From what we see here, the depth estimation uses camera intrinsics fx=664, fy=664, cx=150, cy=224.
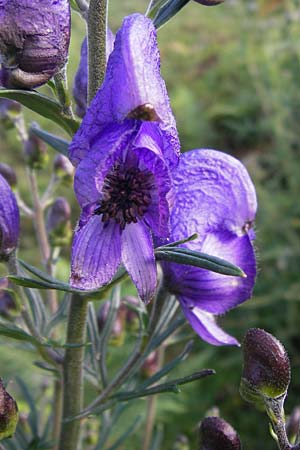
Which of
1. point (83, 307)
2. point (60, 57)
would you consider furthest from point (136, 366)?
point (60, 57)

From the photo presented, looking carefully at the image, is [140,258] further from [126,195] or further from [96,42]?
[96,42]

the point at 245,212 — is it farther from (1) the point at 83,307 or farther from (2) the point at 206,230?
(1) the point at 83,307

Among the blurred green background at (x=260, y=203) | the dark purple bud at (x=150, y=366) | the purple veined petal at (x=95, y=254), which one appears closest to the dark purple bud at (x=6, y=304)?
the dark purple bud at (x=150, y=366)

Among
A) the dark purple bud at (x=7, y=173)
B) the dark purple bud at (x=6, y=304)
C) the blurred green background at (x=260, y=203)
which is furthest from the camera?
the blurred green background at (x=260, y=203)

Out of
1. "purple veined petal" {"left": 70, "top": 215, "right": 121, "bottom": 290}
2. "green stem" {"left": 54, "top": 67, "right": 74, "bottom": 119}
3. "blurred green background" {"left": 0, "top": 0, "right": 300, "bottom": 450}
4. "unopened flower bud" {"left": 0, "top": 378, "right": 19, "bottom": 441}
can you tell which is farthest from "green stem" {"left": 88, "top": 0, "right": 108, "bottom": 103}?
"blurred green background" {"left": 0, "top": 0, "right": 300, "bottom": 450}

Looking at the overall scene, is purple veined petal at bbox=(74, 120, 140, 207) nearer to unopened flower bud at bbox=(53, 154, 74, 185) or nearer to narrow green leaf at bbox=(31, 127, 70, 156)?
narrow green leaf at bbox=(31, 127, 70, 156)

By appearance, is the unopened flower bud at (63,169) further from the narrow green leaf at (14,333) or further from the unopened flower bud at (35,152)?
the narrow green leaf at (14,333)
